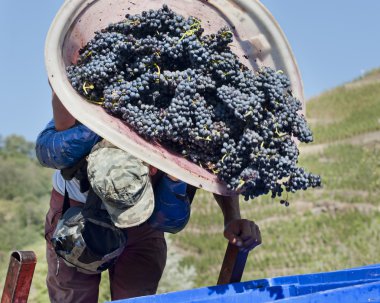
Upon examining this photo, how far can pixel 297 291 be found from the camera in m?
2.42

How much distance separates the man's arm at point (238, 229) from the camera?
9.30ft

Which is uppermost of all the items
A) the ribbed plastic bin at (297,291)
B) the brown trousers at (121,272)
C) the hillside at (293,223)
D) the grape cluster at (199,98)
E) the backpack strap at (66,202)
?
the grape cluster at (199,98)

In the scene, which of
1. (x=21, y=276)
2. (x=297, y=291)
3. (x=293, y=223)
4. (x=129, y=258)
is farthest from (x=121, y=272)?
(x=293, y=223)

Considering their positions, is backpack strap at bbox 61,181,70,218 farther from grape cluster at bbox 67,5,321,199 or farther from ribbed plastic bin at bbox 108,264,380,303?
ribbed plastic bin at bbox 108,264,380,303

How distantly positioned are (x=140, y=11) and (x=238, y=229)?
2.86 feet

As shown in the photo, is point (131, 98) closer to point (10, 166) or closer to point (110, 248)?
point (110, 248)

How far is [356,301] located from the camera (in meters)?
2.13

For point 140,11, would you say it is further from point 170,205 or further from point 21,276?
point 21,276

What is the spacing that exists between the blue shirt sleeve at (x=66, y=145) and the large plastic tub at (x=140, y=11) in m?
0.14

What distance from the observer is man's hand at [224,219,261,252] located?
112 inches

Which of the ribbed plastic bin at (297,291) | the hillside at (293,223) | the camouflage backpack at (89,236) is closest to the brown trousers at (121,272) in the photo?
the camouflage backpack at (89,236)

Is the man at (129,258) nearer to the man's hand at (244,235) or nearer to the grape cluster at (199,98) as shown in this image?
the man's hand at (244,235)

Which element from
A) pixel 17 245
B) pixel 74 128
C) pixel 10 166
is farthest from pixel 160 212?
pixel 10 166

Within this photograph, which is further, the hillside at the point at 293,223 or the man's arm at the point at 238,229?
the hillside at the point at 293,223
